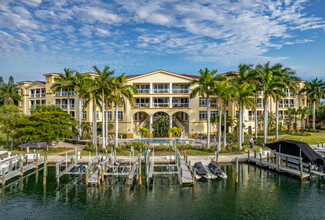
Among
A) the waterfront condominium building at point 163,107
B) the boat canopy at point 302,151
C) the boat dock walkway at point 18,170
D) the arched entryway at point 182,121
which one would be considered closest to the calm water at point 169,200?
the boat dock walkway at point 18,170

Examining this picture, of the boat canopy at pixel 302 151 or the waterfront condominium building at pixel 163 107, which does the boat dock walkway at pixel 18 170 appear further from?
the boat canopy at pixel 302 151

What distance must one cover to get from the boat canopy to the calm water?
8.96 ft

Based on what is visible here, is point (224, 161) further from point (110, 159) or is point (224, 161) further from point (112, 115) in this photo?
point (112, 115)

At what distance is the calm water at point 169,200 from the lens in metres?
19.2

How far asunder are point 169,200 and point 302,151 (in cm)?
1865

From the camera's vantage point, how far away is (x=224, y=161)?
116 feet

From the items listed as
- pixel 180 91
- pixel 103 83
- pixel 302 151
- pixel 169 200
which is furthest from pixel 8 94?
pixel 302 151

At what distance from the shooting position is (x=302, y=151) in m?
30.2

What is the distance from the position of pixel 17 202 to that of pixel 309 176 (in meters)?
29.3

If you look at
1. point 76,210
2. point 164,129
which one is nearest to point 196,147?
point 164,129

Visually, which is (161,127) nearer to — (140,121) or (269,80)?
(140,121)

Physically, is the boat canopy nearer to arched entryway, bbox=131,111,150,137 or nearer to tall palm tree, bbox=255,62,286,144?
tall palm tree, bbox=255,62,286,144

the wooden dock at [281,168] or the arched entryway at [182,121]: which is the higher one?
the arched entryway at [182,121]

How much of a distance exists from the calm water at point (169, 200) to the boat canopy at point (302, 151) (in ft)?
8.96
